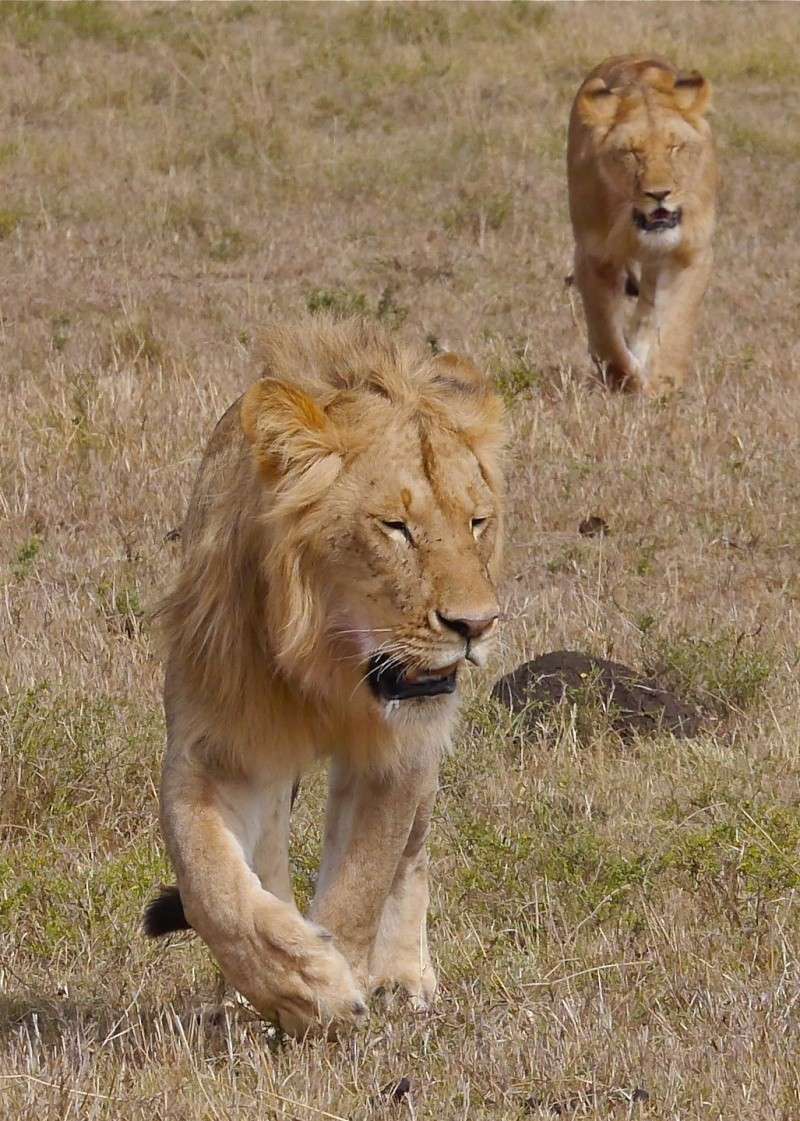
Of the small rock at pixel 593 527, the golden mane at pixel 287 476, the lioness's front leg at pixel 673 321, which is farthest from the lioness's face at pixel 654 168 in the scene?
the golden mane at pixel 287 476

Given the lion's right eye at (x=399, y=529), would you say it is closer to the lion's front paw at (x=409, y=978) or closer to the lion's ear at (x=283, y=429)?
the lion's ear at (x=283, y=429)

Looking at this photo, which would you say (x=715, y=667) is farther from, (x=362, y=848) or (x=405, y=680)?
(x=405, y=680)

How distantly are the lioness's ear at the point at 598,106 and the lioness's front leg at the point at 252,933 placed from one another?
8.22m

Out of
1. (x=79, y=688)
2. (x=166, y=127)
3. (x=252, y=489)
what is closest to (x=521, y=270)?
(x=166, y=127)

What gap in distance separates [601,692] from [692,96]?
234 inches

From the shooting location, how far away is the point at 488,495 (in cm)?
361

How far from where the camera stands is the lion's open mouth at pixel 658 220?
10.4m

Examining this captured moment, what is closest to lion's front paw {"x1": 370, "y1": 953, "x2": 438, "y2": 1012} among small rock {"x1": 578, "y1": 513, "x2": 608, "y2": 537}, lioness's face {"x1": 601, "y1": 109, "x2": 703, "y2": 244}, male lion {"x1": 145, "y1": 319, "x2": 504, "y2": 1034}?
male lion {"x1": 145, "y1": 319, "x2": 504, "y2": 1034}

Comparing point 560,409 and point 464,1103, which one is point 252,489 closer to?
point 464,1103

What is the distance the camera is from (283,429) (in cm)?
354

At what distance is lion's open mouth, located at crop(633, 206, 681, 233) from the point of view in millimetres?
10414

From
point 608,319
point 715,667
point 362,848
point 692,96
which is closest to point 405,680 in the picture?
point 362,848

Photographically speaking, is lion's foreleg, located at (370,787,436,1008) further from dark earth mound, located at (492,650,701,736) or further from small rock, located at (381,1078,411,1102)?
dark earth mound, located at (492,650,701,736)

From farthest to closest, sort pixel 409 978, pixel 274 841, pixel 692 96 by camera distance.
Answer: pixel 692 96, pixel 409 978, pixel 274 841
